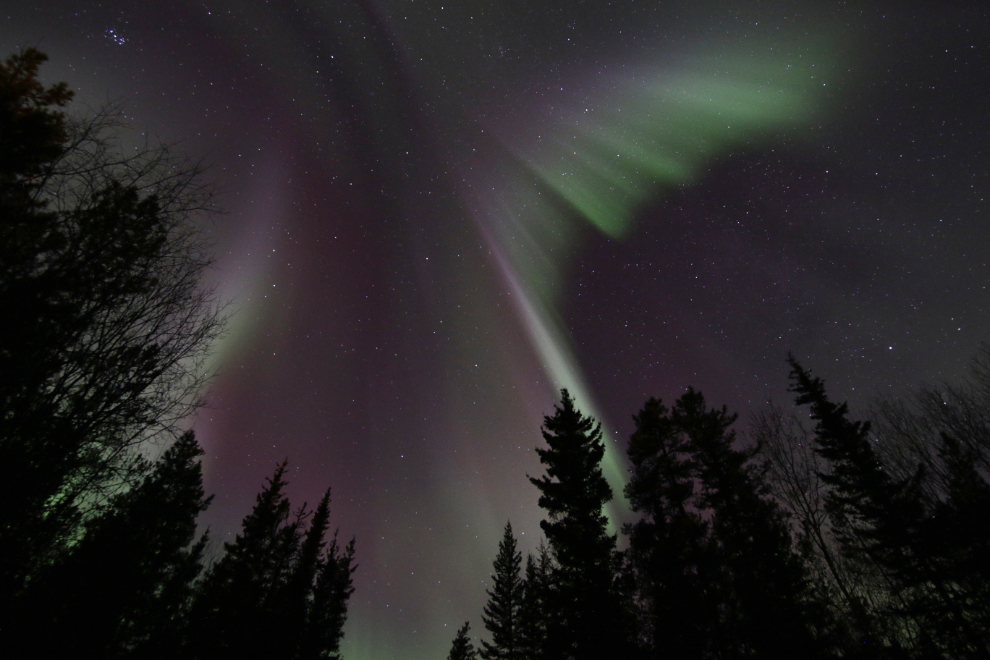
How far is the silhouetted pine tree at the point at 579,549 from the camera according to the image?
11312 millimetres

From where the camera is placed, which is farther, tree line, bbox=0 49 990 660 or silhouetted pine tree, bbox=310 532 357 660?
silhouetted pine tree, bbox=310 532 357 660

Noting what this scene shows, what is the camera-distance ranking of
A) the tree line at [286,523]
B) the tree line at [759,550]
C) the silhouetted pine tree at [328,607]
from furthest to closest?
1. the silhouetted pine tree at [328,607]
2. the tree line at [759,550]
3. the tree line at [286,523]

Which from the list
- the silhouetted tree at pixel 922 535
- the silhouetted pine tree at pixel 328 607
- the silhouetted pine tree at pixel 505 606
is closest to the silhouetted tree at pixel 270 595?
the silhouetted pine tree at pixel 328 607

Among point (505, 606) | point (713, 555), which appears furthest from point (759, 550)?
point (505, 606)

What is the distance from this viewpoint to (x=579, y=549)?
A: 12312 mm

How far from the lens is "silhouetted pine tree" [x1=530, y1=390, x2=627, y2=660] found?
11.3 m

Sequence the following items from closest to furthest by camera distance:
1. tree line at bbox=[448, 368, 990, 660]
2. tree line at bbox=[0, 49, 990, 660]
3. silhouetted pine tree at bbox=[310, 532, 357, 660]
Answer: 1. tree line at bbox=[0, 49, 990, 660]
2. tree line at bbox=[448, 368, 990, 660]
3. silhouetted pine tree at bbox=[310, 532, 357, 660]

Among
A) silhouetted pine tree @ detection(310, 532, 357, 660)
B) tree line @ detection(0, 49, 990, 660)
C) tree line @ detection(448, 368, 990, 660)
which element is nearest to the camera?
tree line @ detection(0, 49, 990, 660)

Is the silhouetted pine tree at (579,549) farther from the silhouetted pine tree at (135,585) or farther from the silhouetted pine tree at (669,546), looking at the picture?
the silhouetted pine tree at (135,585)

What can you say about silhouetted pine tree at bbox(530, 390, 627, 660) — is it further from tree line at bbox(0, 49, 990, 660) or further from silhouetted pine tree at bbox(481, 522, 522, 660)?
silhouetted pine tree at bbox(481, 522, 522, 660)

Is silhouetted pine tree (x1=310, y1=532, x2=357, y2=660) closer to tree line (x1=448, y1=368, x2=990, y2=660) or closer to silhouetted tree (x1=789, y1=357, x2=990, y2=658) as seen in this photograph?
tree line (x1=448, y1=368, x2=990, y2=660)

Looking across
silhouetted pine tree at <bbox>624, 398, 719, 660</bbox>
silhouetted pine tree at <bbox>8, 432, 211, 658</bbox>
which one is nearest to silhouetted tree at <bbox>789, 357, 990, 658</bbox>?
silhouetted pine tree at <bbox>624, 398, 719, 660</bbox>

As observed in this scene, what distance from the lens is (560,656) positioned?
11758mm

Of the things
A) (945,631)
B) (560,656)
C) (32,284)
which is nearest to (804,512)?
(945,631)
